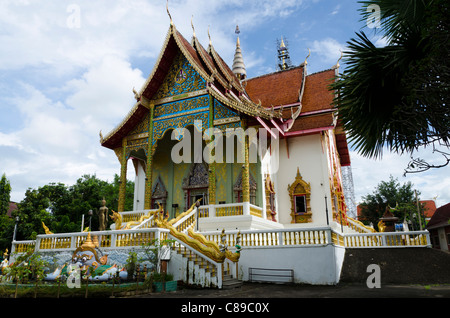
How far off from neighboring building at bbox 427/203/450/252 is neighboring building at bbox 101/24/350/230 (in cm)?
1036

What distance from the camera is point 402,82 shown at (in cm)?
627

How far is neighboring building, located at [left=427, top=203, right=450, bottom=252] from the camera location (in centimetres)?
2241

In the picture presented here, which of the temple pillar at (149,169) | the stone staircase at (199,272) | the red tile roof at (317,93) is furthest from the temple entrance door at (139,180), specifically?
the stone staircase at (199,272)

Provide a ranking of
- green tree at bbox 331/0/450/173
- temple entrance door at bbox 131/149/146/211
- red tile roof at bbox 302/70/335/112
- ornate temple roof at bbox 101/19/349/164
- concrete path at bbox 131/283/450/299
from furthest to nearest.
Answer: temple entrance door at bbox 131/149/146/211 → red tile roof at bbox 302/70/335/112 → ornate temple roof at bbox 101/19/349/164 → concrete path at bbox 131/283/450/299 → green tree at bbox 331/0/450/173

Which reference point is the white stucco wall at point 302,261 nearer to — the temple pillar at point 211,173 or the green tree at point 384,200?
the temple pillar at point 211,173

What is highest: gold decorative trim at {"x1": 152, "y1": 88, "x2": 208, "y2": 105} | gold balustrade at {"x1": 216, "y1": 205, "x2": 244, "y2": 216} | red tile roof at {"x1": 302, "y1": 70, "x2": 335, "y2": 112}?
red tile roof at {"x1": 302, "y1": 70, "x2": 335, "y2": 112}

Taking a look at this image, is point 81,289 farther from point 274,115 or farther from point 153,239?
point 274,115

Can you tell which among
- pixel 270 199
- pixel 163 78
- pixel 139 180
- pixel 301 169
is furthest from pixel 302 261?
pixel 139 180

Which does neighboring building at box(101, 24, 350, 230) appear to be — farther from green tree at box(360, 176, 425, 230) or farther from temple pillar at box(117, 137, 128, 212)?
green tree at box(360, 176, 425, 230)

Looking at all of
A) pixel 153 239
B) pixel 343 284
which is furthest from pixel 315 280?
pixel 153 239

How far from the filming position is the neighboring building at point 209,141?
46.2 feet

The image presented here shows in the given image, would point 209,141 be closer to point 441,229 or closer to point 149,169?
point 149,169

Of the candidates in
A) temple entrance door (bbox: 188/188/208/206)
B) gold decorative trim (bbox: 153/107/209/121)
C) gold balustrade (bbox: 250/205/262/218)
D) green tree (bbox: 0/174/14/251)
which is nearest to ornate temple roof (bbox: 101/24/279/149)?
gold decorative trim (bbox: 153/107/209/121)

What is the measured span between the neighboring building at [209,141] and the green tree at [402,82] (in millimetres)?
6191
